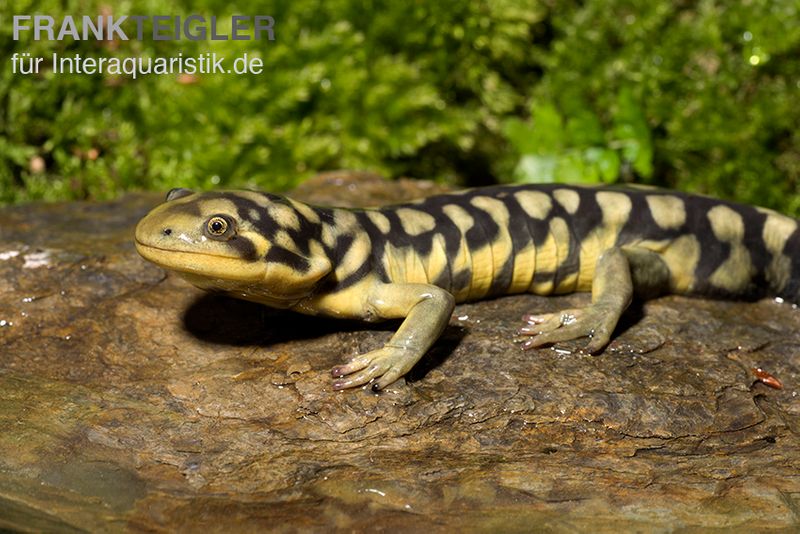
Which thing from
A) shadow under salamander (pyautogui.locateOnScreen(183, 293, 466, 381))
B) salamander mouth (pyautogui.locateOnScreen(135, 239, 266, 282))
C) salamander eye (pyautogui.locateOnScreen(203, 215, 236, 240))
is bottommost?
shadow under salamander (pyautogui.locateOnScreen(183, 293, 466, 381))

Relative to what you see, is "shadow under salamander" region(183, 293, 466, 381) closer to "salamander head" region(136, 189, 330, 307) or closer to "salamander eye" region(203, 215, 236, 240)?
"salamander head" region(136, 189, 330, 307)

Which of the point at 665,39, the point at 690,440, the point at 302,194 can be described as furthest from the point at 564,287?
the point at 665,39

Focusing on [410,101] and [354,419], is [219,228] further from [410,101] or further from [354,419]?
[410,101]

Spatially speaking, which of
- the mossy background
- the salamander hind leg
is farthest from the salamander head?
the mossy background

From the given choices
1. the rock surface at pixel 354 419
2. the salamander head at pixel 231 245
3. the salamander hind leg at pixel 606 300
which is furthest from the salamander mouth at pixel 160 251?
the salamander hind leg at pixel 606 300

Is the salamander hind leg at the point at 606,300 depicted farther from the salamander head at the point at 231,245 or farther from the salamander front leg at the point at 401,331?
the salamander head at the point at 231,245

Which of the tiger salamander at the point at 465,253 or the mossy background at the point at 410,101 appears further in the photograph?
the mossy background at the point at 410,101
